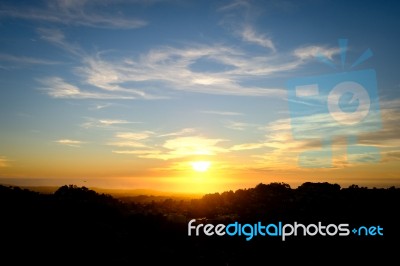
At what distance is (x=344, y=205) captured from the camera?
994 inches

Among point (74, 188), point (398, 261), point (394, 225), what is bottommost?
point (398, 261)

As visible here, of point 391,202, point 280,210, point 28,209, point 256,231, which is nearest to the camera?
point 28,209

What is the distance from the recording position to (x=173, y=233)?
64.4 feet

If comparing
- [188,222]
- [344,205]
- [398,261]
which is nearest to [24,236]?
[188,222]

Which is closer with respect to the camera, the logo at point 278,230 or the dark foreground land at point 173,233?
the dark foreground land at point 173,233

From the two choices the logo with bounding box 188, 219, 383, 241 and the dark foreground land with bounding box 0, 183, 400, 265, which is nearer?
the dark foreground land with bounding box 0, 183, 400, 265

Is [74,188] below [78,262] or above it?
above

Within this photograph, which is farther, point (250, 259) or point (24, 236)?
point (250, 259)

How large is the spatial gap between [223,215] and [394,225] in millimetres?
11944

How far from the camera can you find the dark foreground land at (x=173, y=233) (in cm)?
1566

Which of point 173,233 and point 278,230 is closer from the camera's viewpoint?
point 173,233

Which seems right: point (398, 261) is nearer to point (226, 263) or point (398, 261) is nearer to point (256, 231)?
point (256, 231)

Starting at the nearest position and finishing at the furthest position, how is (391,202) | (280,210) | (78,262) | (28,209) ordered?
(78,262)
(28,209)
(280,210)
(391,202)

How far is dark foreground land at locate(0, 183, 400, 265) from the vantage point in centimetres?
1566
